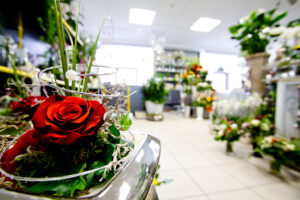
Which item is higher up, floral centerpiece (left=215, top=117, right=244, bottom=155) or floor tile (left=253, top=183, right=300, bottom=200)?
floral centerpiece (left=215, top=117, right=244, bottom=155)

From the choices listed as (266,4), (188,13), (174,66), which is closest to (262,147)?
(188,13)

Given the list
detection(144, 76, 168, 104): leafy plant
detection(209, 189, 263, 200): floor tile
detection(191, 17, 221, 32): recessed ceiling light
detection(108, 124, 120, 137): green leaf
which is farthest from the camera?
detection(191, 17, 221, 32): recessed ceiling light

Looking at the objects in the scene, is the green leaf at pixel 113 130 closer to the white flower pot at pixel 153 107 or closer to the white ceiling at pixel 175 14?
the white flower pot at pixel 153 107

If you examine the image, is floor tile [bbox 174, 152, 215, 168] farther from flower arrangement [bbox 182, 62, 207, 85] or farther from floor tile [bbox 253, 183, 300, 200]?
flower arrangement [bbox 182, 62, 207, 85]

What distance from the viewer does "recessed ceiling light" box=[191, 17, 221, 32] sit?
15.1ft

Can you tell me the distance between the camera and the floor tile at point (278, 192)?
86 centimetres

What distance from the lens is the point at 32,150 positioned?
0.22 m

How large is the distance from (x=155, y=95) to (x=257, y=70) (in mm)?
1981

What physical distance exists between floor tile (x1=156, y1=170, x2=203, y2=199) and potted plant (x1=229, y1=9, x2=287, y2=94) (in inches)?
53.6

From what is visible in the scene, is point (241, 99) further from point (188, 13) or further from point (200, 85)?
point (188, 13)

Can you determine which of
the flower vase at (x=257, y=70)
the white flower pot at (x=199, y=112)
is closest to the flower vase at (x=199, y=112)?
the white flower pot at (x=199, y=112)

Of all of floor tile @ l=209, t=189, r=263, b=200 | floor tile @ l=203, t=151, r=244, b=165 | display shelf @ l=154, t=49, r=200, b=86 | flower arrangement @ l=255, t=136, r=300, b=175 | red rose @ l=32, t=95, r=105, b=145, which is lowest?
floor tile @ l=203, t=151, r=244, b=165

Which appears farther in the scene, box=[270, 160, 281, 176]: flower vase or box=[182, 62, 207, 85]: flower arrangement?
box=[182, 62, 207, 85]: flower arrangement

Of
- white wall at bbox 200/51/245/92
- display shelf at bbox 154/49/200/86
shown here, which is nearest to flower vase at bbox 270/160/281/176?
display shelf at bbox 154/49/200/86
